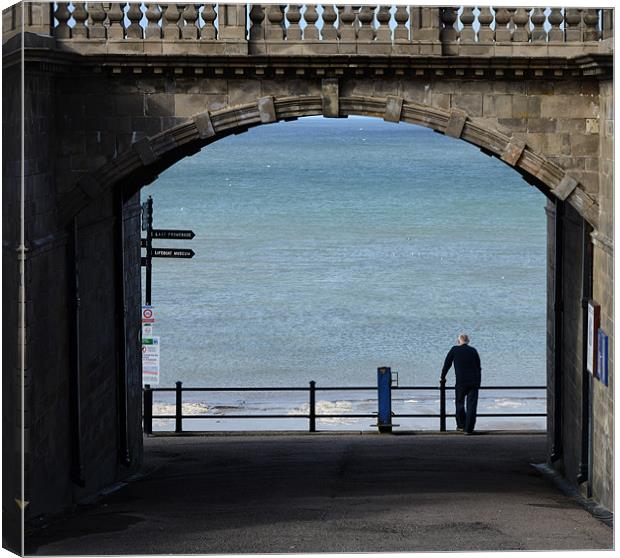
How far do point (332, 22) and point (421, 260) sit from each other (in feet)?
150

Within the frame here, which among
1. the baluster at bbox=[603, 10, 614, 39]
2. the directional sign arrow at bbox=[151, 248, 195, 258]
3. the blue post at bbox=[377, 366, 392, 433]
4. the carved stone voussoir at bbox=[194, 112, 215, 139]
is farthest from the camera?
the blue post at bbox=[377, 366, 392, 433]

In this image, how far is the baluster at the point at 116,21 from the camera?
1672cm

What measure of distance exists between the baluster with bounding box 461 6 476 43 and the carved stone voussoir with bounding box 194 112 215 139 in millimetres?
2977

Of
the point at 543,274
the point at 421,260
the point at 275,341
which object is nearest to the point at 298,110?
the point at 275,341

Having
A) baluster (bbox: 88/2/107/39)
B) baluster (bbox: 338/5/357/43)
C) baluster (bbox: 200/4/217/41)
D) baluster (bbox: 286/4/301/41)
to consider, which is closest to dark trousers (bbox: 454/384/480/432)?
baluster (bbox: 338/5/357/43)

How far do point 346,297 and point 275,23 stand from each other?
33592mm

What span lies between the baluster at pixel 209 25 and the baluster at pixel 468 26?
2.77 metres

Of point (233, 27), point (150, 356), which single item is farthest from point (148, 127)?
point (150, 356)

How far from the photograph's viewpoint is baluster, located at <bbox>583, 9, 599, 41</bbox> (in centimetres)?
1662

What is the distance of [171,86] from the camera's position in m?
17.0

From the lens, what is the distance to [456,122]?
16938mm

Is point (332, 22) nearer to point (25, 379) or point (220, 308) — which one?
point (25, 379)

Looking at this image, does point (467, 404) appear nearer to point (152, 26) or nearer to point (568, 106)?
point (568, 106)

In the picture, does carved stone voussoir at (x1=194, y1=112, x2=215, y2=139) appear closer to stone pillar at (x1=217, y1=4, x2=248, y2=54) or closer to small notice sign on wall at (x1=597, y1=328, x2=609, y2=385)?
stone pillar at (x1=217, y1=4, x2=248, y2=54)
